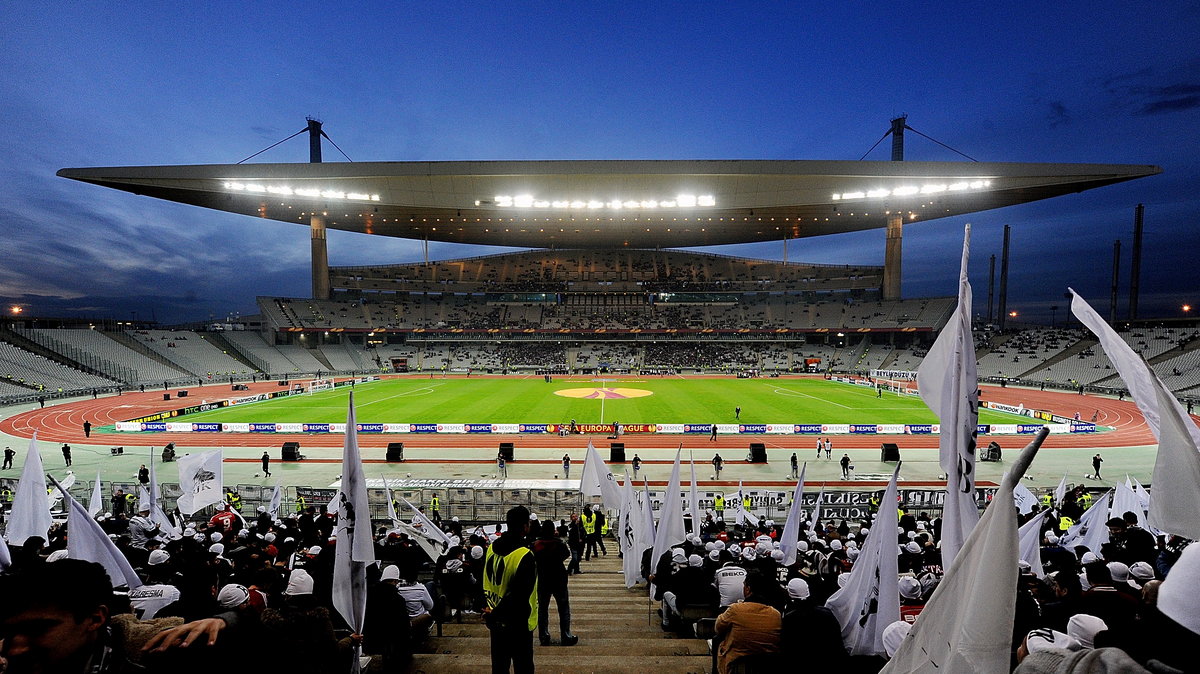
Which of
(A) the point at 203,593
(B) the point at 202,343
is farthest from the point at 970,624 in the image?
(B) the point at 202,343

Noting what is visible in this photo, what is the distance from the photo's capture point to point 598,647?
6.21m

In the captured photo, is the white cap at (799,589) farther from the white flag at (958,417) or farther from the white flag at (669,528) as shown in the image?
the white flag at (669,528)

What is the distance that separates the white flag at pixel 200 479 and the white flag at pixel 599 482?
986 cm

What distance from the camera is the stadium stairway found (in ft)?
17.6

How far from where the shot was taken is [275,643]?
2730 millimetres

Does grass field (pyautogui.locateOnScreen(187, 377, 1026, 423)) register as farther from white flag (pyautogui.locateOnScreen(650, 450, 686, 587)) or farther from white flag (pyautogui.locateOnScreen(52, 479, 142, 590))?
white flag (pyautogui.locateOnScreen(52, 479, 142, 590))

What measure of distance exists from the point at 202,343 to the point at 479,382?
41086mm

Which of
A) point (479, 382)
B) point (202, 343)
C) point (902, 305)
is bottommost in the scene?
point (479, 382)

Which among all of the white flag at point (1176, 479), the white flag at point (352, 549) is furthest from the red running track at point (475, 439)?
the white flag at point (1176, 479)

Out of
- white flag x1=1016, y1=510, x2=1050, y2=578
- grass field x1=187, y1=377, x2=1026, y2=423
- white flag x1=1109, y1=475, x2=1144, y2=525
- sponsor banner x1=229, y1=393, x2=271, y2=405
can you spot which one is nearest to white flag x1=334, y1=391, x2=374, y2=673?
white flag x1=1016, y1=510, x2=1050, y2=578

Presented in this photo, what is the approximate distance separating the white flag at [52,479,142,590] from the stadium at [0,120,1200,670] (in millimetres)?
3788

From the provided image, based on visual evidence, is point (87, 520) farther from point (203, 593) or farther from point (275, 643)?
point (275, 643)

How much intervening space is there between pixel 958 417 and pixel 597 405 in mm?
37488

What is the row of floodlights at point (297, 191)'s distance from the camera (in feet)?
166
